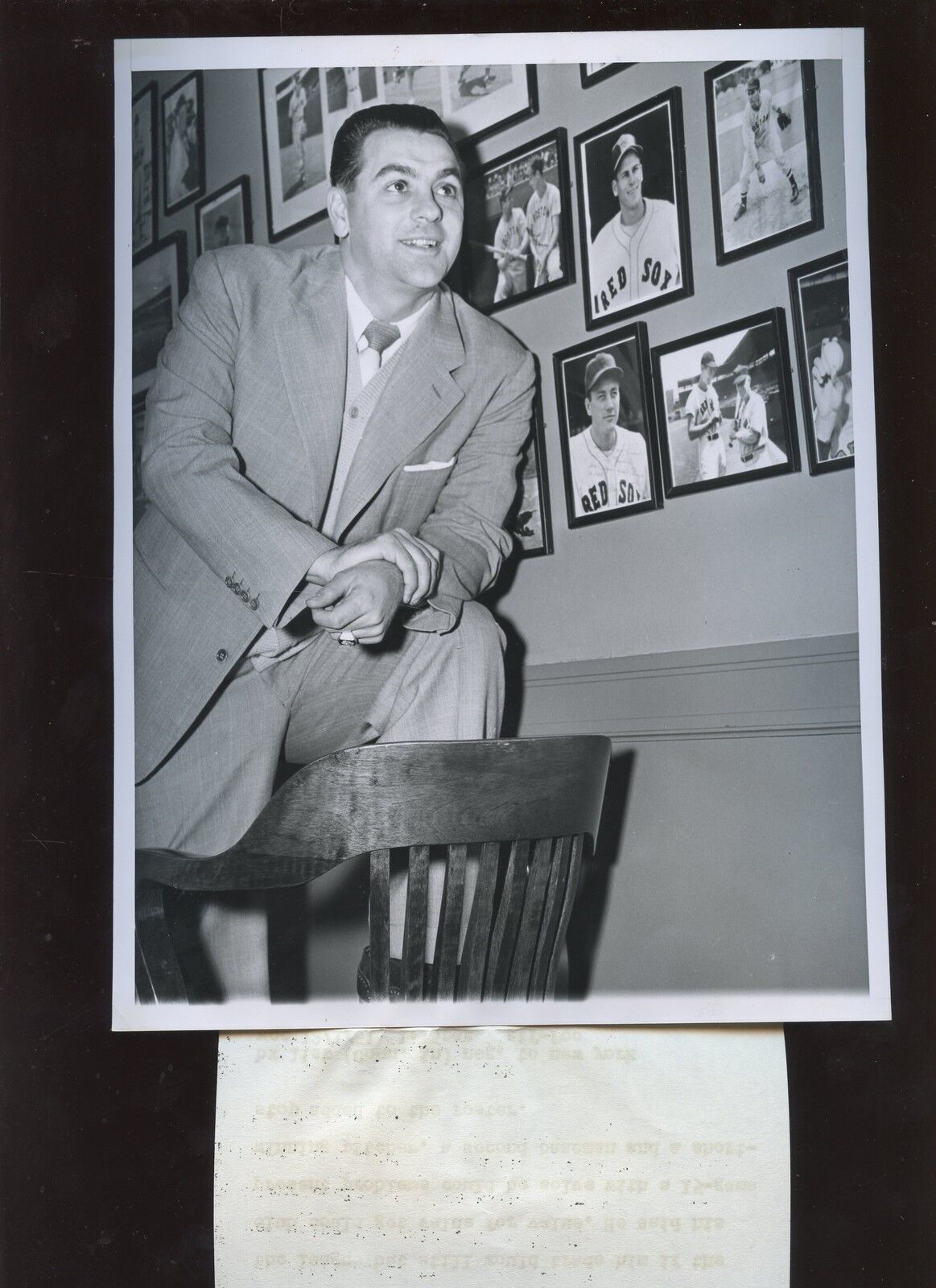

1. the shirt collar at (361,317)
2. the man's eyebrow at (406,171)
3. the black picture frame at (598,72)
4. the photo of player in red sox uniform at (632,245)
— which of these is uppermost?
the black picture frame at (598,72)

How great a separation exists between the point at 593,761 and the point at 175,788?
0.41m

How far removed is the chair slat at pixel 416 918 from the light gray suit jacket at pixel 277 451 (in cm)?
23

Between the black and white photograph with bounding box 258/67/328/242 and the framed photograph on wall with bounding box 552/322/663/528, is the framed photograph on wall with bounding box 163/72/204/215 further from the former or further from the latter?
the framed photograph on wall with bounding box 552/322/663/528

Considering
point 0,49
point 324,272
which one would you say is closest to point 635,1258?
point 324,272

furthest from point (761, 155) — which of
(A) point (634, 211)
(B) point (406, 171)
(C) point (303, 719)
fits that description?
(C) point (303, 719)

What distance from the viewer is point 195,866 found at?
3.30 ft

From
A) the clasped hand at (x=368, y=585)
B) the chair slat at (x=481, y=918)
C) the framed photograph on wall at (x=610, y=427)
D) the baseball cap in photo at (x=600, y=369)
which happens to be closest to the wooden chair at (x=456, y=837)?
the chair slat at (x=481, y=918)

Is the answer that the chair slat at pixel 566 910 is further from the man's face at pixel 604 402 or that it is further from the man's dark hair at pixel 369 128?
the man's dark hair at pixel 369 128

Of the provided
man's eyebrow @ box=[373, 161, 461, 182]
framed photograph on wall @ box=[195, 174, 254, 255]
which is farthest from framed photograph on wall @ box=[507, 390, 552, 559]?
framed photograph on wall @ box=[195, 174, 254, 255]

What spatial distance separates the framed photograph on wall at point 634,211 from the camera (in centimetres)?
102

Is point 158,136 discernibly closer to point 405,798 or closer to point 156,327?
point 156,327

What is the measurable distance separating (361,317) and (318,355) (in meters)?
0.06

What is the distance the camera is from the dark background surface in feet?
3.36

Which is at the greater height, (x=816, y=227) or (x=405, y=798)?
(x=816, y=227)
